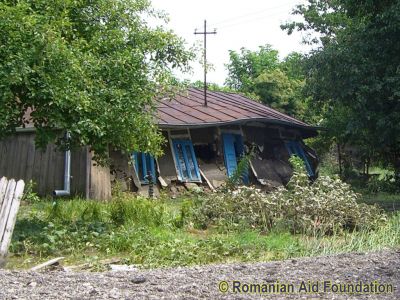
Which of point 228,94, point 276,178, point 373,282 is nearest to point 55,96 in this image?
point 373,282

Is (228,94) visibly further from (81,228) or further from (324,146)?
(81,228)

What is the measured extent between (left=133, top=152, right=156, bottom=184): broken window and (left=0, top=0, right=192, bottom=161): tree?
6.52m

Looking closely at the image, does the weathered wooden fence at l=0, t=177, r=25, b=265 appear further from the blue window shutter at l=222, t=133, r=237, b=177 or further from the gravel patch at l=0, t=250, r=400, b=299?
the blue window shutter at l=222, t=133, r=237, b=177

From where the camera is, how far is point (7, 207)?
708 cm

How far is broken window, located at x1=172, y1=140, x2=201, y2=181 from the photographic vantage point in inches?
715

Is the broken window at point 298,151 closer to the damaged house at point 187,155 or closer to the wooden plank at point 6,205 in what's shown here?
the damaged house at point 187,155

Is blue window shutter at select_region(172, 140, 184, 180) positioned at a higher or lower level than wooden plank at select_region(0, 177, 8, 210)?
higher

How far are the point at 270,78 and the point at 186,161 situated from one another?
561 inches

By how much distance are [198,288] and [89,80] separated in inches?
195

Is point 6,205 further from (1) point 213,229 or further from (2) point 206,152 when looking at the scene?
(2) point 206,152

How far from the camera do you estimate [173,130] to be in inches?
719

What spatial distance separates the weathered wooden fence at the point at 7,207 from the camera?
699cm

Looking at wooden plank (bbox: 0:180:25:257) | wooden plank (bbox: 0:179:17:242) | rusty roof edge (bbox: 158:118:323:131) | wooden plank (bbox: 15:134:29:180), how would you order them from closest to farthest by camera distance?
wooden plank (bbox: 0:180:25:257)
wooden plank (bbox: 0:179:17:242)
wooden plank (bbox: 15:134:29:180)
rusty roof edge (bbox: 158:118:323:131)

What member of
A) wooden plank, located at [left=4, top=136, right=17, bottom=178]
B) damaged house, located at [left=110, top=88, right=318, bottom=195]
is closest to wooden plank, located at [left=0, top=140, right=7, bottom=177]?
wooden plank, located at [left=4, top=136, right=17, bottom=178]
